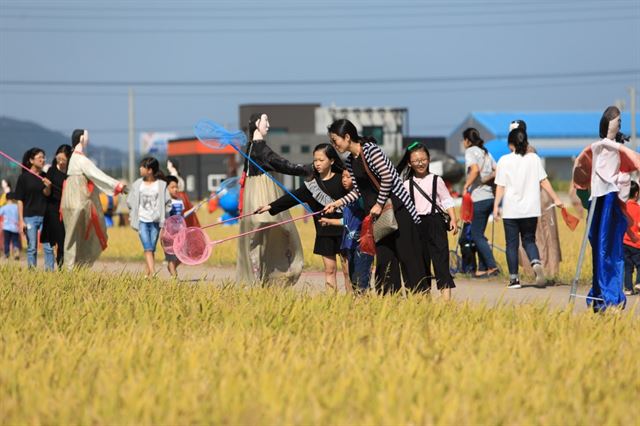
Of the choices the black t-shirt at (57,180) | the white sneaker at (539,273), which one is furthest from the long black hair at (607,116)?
Result: the black t-shirt at (57,180)

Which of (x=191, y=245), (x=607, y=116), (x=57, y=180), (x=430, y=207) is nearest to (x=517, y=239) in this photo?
(x=430, y=207)

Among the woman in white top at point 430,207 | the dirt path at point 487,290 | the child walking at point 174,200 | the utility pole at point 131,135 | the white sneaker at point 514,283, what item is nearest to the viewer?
the woman in white top at point 430,207

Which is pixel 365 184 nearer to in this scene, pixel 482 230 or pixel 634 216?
pixel 634 216

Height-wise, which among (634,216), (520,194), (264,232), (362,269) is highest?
(520,194)

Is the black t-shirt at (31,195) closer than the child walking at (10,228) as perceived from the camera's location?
Yes

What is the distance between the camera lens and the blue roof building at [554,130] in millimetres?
96938

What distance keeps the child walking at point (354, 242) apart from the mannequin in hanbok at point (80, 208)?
140 inches

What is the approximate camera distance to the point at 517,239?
1374cm

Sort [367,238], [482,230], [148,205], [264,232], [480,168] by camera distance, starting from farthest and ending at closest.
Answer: [482,230]
[480,168]
[148,205]
[264,232]
[367,238]

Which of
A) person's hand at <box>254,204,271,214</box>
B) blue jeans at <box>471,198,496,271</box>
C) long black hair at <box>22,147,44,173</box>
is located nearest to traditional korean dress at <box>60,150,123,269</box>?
long black hair at <box>22,147,44,173</box>

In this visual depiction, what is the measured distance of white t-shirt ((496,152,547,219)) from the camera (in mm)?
13539

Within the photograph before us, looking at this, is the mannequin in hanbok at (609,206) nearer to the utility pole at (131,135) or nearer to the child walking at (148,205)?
the child walking at (148,205)

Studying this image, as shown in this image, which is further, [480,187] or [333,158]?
[480,187]

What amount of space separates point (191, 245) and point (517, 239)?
3.73 m
